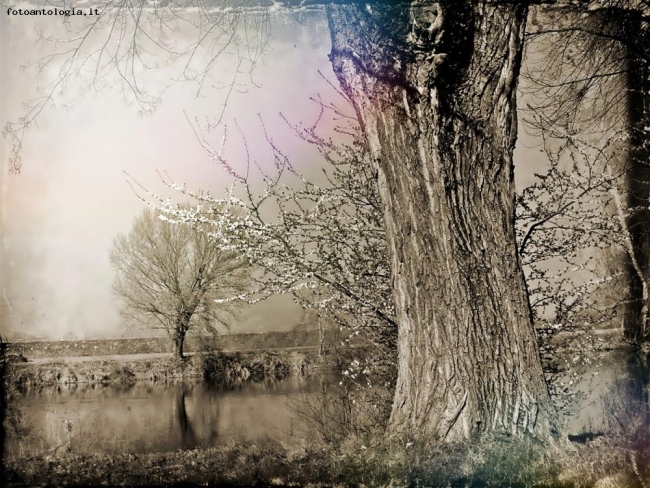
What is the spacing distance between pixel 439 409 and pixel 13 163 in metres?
3.17

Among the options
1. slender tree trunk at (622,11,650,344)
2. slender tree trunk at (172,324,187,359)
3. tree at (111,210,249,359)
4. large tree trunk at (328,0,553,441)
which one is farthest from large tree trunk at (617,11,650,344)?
slender tree trunk at (172,324,187,359)

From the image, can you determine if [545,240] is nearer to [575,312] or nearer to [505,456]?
[575,312]

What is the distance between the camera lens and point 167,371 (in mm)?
10461

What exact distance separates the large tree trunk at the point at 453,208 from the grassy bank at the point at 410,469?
0.42 ft

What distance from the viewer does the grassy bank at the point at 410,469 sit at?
2754mm

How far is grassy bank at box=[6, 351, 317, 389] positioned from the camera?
343 inches

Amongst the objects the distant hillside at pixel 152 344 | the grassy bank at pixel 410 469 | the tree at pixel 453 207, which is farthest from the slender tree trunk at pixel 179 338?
the tree at pixel 453 207

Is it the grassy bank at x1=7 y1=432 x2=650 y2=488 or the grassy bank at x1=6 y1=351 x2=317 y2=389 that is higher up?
the grassy bank at x1=6 y1=351 x2=317 y2=389

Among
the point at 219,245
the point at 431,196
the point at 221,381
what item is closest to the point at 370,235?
the point at 219,245

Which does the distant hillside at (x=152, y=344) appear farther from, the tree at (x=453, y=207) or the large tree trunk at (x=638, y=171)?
the large tree trunk at (x=638, y=171)

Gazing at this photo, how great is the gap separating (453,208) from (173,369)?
29.0 feet

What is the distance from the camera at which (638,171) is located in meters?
6.96

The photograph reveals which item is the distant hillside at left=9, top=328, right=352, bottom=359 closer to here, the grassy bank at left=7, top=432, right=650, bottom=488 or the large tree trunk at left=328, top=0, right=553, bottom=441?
the grassy bank at left=7, top=432, right=650, bottom=488

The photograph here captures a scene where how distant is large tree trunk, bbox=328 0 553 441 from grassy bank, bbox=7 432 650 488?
127 millimetres
